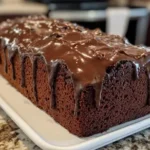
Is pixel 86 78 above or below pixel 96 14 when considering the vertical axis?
above

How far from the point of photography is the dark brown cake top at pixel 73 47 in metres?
0.72

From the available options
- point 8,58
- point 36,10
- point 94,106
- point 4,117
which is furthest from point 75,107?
point 36,10

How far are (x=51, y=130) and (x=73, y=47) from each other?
0.24 metres

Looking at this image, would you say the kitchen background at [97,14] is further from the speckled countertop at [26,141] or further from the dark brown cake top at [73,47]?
the speckled countertop at [26,141]

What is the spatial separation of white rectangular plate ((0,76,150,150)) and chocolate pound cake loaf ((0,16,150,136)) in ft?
0.07

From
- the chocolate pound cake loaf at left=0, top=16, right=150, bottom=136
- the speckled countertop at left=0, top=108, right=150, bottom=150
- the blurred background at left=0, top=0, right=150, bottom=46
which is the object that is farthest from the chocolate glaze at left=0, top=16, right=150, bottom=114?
the blurred background at left=0, top=0, right=150, bottom=46

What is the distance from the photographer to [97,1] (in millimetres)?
2631

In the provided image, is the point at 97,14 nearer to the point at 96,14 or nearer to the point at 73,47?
the point at 96,14

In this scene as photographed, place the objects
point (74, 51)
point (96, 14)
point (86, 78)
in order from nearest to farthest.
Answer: point (86, 78) → point (74, 51) → point (96, 14)

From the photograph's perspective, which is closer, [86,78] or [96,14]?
[86,78]

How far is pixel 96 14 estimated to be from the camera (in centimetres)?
242

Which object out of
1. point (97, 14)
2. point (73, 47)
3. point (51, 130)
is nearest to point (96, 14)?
point (97, 14)

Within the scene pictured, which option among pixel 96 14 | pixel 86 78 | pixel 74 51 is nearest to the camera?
pixel 86 78

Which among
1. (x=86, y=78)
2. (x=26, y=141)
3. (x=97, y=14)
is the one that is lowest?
(x=97, y=14)
